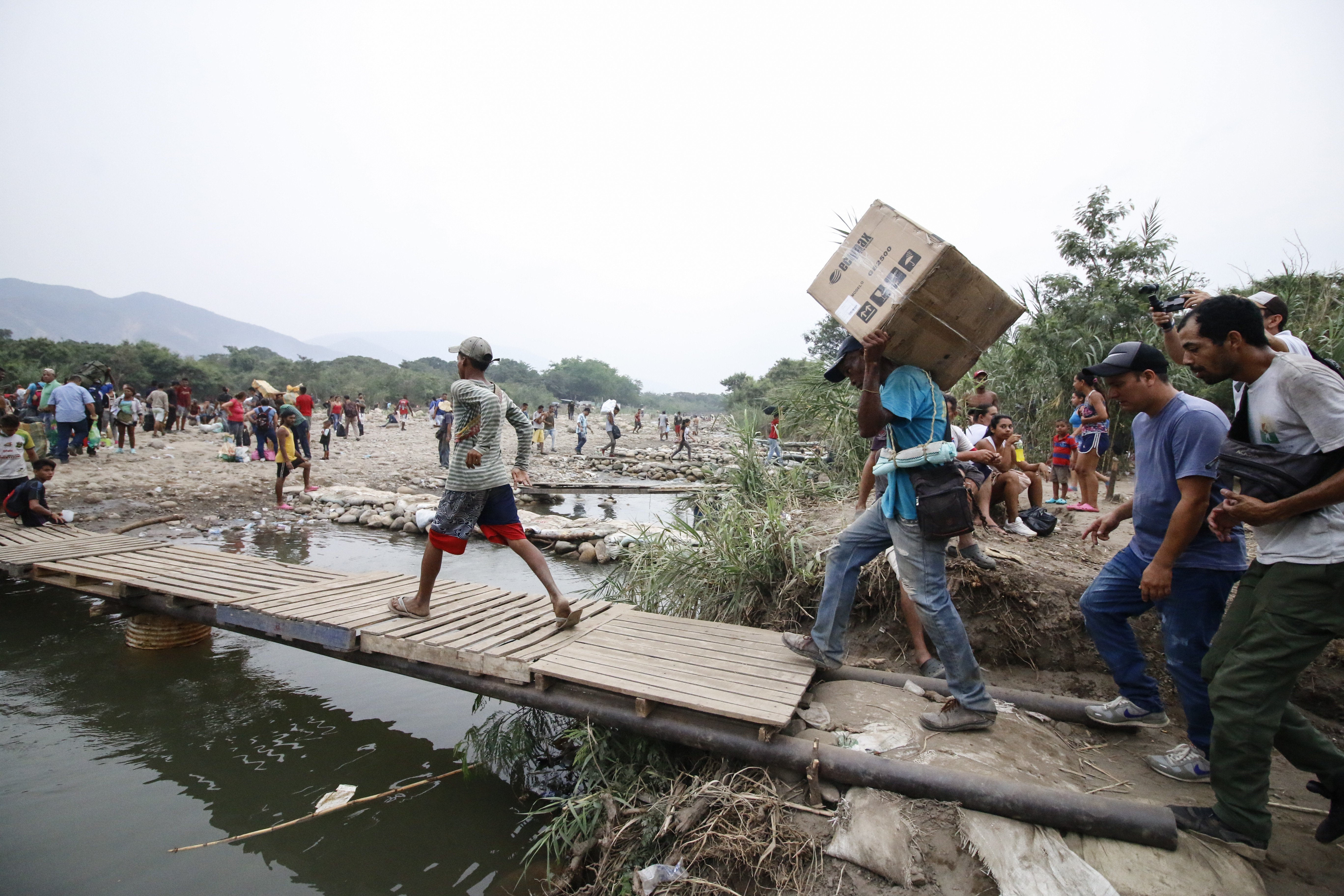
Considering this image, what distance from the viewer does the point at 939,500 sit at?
262 centimetres

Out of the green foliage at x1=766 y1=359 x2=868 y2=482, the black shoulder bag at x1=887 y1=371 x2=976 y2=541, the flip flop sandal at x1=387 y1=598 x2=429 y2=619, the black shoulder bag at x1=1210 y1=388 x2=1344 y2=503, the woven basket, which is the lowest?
the woven basket

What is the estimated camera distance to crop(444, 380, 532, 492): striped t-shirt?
3627 mm

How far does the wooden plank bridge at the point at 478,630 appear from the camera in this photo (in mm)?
3064

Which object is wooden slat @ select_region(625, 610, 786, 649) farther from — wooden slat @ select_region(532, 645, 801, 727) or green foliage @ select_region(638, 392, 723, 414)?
green foliage @ select_region(638, 392, 723, 414)

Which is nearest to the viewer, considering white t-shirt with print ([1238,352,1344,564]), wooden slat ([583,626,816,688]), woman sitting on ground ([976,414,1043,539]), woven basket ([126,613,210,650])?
white t-shirt with print ([1238,352,1344,564])

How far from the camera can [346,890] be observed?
10.2 feet

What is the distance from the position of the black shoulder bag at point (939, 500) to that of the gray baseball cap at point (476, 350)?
243 centimetres

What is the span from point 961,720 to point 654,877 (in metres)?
1.48

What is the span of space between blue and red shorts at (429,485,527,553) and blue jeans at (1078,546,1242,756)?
2941 mm

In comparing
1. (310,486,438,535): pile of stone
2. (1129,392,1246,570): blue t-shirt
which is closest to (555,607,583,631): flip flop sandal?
(1129,392,1246,570): blue t-shirt

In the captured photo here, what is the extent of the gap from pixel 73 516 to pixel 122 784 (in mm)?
7456

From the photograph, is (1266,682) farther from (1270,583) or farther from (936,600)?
(936,600)

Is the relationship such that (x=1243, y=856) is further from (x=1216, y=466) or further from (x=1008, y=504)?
(x=1008, y=504)

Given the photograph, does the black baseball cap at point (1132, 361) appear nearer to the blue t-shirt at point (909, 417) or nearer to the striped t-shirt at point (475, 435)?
the blue t-shirt at point (909, 417)
